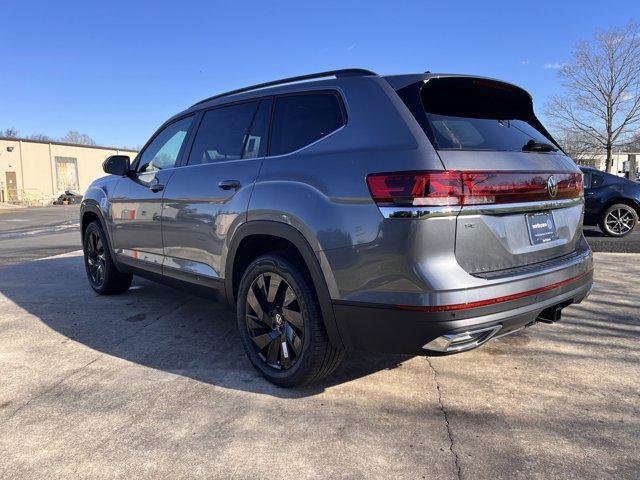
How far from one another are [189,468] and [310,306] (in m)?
1.00

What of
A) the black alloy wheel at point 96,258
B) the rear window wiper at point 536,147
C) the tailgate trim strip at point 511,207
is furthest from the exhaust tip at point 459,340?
the black alloy wheel at point 96,258

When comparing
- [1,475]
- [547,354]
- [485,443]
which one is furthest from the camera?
[547,354]

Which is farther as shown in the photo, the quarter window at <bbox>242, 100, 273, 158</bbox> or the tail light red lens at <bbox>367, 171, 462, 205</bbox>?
the quarter window at <bbox>242, 100, 273, 158</bbox>

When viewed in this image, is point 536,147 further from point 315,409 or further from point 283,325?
point 315,409

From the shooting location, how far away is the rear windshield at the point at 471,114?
2486mm

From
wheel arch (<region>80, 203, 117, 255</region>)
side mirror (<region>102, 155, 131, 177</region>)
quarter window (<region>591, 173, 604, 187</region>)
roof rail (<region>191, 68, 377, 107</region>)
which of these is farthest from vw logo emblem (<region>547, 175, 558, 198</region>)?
quarter window (<region>591, 173, 604, 187</region>)

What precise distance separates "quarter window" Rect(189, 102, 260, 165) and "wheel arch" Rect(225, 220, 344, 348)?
2.07ft

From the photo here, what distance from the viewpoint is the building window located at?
52.6 meters

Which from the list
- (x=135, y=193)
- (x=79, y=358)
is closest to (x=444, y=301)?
(x=79, y=358)

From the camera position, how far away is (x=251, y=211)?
3037 millimetres

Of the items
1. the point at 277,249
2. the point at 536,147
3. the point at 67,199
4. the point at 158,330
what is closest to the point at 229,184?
the point at 277,249

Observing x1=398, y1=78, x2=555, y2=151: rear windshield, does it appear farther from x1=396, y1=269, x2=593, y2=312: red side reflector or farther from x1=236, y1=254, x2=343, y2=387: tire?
x1=236, y1=254, x2=343, y2=387: tire

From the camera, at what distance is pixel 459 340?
7.71 ft

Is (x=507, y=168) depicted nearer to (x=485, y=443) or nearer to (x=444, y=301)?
(x=444, y=301)
